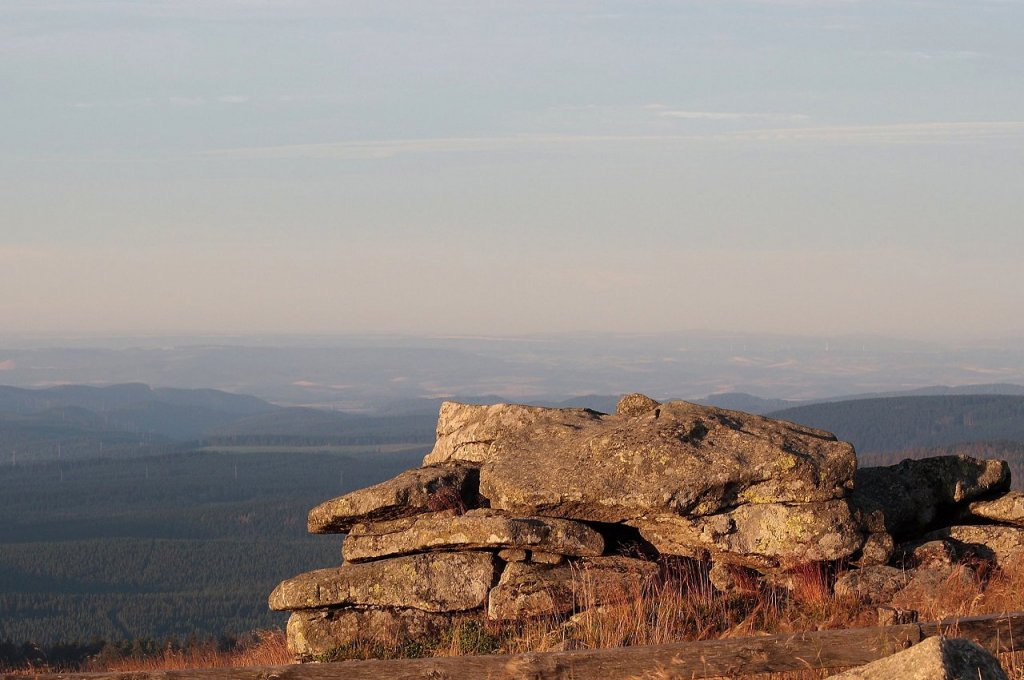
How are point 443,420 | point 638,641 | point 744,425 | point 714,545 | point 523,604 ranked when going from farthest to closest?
point 443,420 < point 744,425 < point 714,545 < point 523,604 < point 638,641

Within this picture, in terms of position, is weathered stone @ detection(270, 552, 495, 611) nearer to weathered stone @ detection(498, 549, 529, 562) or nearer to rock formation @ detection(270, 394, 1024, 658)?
rock formation @ detection(270, 394, 1024, 658)

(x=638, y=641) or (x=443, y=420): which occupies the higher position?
(x=443, y=420)

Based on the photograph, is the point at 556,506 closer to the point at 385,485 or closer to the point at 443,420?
the point at 385,485

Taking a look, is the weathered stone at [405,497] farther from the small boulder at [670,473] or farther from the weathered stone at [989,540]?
the weathered stone at [989,540]

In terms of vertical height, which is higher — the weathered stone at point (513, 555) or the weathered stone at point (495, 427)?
the weathered stone at point (495, 427)

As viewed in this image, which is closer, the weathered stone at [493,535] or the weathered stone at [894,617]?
the weathered stone at [894,617]

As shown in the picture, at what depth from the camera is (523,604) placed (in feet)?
67.5

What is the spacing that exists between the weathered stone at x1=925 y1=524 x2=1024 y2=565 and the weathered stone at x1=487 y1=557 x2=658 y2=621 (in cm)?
615

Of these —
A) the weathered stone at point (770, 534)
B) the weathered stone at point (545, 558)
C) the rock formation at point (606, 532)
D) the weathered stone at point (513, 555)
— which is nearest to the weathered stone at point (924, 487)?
the rock formation at point (606, 532)

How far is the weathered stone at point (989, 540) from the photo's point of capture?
22.8m

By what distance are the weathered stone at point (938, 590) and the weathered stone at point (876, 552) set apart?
640 millimetres

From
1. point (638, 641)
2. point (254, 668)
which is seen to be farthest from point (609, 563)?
point (254, 668)

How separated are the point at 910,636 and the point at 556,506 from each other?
327 inches

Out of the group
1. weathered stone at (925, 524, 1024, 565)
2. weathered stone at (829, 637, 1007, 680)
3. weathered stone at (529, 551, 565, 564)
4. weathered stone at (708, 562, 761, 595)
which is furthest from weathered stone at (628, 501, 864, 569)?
weathered stone at (829, 637, 1007, 680)
